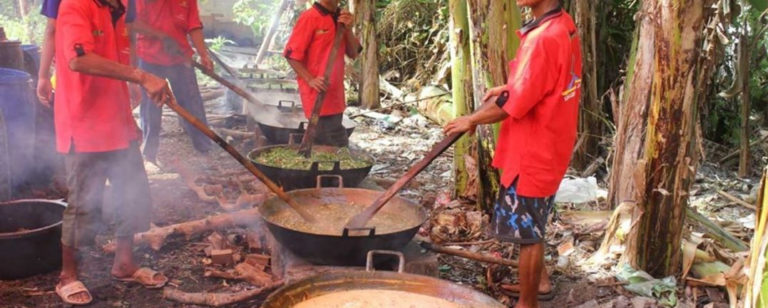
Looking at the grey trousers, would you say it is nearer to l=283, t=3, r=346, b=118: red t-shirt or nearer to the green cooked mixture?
the green cooked mixture

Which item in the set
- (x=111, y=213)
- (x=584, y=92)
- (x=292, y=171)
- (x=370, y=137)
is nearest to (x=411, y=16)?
(x=370, y=137)

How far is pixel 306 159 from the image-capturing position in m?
5.18

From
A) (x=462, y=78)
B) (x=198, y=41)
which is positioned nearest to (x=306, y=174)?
(x=462, y=78)

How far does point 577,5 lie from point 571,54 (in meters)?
3.47

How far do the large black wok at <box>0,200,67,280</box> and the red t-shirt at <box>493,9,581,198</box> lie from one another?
2.92 meters

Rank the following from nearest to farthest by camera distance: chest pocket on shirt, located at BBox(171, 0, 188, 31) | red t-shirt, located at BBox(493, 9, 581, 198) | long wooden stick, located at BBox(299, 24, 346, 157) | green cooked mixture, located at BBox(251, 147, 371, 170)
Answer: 1. red t-shirt, located at BBox(493, 9, 581, 198)
2. green cooked mixture, located at BBox(251, 147, 371, 170)
3. long wooden stick, located at BBox(299, 24, 346, 157)
4. chest pocket on shirt, located at BBox(171, 0, 188, 31)

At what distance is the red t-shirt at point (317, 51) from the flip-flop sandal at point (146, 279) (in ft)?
6.79

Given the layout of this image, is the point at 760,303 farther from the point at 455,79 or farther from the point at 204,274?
the point at 455,79

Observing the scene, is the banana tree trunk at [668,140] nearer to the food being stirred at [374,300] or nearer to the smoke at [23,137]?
the food being stirred at [374,300]

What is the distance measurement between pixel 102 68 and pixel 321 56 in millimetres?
2367

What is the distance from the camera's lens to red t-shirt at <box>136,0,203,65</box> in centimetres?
662

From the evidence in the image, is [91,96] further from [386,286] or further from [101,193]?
[386,286]

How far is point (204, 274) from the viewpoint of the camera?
442 cm

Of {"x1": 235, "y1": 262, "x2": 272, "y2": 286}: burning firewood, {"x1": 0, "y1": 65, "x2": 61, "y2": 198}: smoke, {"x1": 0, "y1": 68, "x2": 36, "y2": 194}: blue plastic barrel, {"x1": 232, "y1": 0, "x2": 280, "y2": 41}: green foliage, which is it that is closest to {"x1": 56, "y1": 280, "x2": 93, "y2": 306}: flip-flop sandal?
{"x1": 235, "y1": 262, "x2": 272, "y2": 286}: burning firewood
